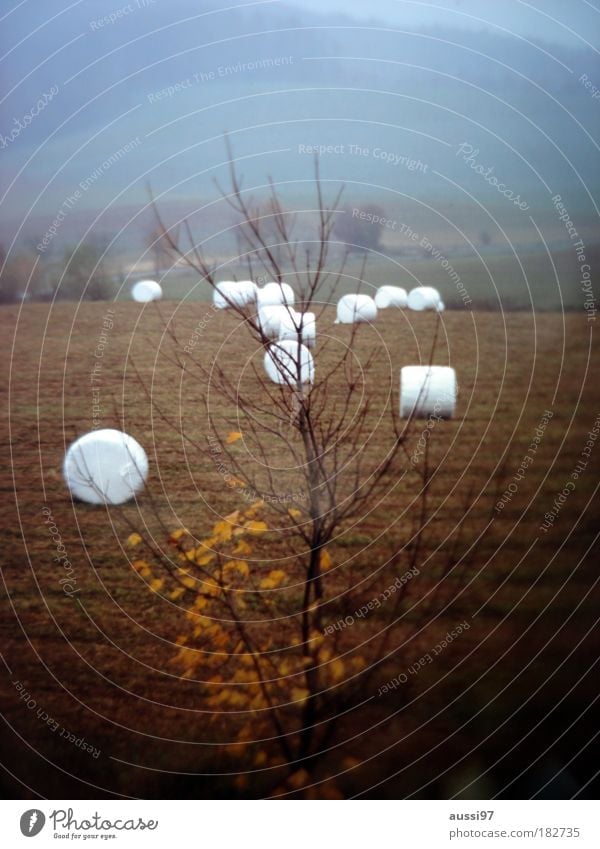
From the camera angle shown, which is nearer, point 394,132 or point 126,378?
point 394,132

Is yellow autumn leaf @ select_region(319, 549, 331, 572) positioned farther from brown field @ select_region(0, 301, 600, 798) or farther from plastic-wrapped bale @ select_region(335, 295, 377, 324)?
plastic-wrapped bale @ select_region(335, 295, 377, 324)

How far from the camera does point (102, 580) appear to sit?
231 cm

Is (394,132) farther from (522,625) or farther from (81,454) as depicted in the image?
(522,625)

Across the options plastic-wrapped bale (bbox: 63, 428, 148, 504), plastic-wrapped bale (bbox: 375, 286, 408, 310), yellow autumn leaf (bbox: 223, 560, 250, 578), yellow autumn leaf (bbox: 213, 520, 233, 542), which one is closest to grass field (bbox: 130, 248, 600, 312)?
plastic-wrapped bale (bbox: 375, 286, 408, 310)

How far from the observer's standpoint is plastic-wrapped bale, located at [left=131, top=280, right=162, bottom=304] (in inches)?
90.1

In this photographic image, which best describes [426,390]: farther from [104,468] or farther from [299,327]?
[104,468]

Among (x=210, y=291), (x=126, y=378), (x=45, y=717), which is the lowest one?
(x=45, y=717)

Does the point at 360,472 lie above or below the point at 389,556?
above

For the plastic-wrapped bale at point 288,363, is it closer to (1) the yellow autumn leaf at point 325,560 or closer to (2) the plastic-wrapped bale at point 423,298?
(2) the plastic-wrapped bale at point 423,298

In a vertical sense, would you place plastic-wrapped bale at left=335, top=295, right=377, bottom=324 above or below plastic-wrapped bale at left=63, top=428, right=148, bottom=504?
above

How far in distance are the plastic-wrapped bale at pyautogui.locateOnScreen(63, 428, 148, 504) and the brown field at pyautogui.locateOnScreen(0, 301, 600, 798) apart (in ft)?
0.11

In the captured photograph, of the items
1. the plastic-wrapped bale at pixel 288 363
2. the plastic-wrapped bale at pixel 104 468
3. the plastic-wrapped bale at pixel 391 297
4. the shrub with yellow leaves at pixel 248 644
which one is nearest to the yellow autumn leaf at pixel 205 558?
the shrub with yellow leaves at pixel 248 644

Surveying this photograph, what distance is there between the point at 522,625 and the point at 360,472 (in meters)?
0.65

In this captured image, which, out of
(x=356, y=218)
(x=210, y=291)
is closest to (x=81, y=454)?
(x=210, y=291)
